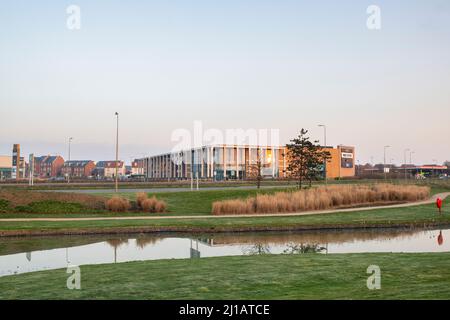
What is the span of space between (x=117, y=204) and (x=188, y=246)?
50.0 feet

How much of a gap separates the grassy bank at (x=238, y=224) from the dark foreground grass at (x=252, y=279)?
10.0 m

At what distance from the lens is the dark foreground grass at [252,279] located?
9.03 metres

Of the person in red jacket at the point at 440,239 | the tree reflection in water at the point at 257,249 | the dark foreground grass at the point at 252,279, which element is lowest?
the person in red jacket at the point at 440,239

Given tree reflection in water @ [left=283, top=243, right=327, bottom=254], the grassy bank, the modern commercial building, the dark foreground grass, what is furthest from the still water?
the modern commercial building

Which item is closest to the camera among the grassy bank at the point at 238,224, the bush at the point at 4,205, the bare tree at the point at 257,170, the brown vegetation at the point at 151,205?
the grassy bank at the point at 238,224

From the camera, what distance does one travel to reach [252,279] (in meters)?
10.6

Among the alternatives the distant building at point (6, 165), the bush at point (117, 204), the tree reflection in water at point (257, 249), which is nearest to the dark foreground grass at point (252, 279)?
the tree reflection in water at point (257, 249)

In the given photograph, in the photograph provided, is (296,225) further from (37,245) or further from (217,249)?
(37,245)

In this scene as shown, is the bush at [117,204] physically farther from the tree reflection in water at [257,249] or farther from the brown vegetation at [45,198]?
the tree reflection in water at [257,249]

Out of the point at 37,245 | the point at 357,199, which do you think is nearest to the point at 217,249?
the point at 37,245

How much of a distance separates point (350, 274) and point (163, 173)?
13309 cm

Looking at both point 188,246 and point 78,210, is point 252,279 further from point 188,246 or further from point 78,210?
point 78,210

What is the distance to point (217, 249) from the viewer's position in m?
18.1

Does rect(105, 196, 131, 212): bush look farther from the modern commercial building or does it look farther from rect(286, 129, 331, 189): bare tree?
the modern commercial building
